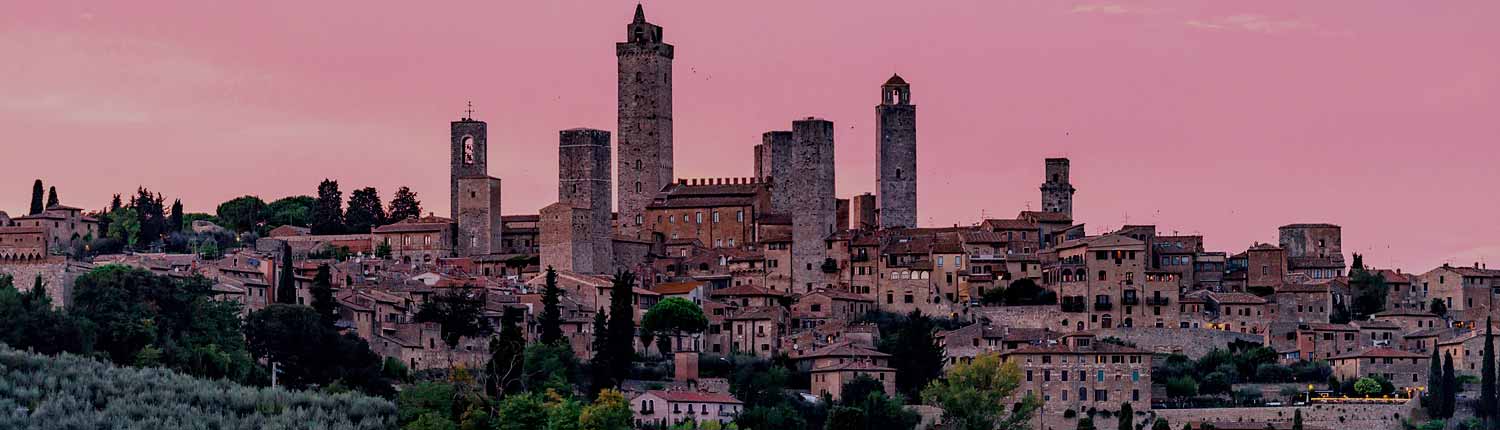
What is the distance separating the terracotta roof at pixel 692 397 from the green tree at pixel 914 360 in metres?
4.89

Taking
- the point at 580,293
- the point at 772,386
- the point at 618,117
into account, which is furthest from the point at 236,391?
the point at 618,117

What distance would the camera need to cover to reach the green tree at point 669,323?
70.8 meters

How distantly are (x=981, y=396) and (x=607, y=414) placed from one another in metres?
12.8

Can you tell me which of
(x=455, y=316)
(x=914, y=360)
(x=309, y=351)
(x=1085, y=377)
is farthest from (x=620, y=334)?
(x=1085, y=377)

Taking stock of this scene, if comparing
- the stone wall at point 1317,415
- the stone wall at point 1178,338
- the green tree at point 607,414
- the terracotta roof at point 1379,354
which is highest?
the stone wall at point 1178,338

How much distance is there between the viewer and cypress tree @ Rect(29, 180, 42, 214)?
8462 cm

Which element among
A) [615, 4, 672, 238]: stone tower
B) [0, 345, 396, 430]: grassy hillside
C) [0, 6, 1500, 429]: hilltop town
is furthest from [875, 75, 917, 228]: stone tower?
[0, 345, 396, 430]: grassy hillside

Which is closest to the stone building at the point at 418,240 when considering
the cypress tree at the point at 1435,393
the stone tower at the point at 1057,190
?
the stone tower at the point at 1057,190

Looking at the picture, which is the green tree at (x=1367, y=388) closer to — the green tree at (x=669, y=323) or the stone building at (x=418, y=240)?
the green tree at (x=669, y=323)

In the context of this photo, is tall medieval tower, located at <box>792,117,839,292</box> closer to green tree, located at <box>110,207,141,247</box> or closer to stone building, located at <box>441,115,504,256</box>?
stone building, located at <box>441,115,504,256</box>

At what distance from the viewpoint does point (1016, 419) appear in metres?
66.9

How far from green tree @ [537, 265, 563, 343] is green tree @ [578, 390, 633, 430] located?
8.11 meters

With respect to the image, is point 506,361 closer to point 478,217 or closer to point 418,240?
point 478,217

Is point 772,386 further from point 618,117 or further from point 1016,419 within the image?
point 618,117
